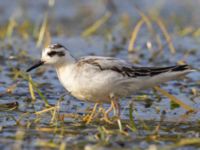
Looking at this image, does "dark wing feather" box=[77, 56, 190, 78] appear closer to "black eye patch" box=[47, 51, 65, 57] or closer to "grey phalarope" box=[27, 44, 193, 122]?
"grey phalarope" box=[27, 44, 193, 122]

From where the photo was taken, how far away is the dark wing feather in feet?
26.9

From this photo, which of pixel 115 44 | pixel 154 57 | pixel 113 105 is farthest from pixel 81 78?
pixel 115 44

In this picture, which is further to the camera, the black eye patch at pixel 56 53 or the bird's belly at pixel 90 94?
the black eye patch at pixel 56 53

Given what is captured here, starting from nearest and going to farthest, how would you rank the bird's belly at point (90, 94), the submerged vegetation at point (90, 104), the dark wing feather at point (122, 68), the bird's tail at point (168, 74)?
the submerged vegetation at point (90, 104)
the bird's belly at point (90, 94)
the dark wing feather at point (122, 68)
the bird's tail at point (168, 74)

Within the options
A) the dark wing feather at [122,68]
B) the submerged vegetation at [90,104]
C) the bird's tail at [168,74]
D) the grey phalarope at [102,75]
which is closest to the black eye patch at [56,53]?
the grey phalarope at [102,75]

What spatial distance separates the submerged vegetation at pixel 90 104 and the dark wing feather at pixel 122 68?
0.96ft

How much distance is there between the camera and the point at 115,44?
1422 centimetres

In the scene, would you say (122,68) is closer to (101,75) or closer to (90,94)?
(101,75)

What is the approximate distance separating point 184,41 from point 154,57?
2.18m

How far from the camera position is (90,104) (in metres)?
9.52

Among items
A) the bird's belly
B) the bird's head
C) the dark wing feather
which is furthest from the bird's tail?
the bird's head

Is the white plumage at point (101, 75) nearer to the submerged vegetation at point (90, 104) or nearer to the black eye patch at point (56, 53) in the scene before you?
the black eye patch at point (56, 53)

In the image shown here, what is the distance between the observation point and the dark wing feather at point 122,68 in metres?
8.20

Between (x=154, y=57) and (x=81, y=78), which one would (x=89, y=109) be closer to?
(x=81, y=78)
